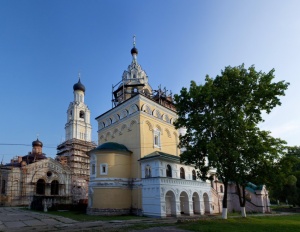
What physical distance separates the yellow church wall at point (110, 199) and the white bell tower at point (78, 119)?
3280cm

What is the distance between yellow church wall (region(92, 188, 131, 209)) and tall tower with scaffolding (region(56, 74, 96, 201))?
2831 centimetres

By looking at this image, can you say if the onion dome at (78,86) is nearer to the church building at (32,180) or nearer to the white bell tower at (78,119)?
the white bell tower at (78,119)

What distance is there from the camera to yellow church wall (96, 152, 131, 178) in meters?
24.0

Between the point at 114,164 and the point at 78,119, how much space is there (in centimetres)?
3386

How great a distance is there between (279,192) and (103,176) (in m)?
30.8

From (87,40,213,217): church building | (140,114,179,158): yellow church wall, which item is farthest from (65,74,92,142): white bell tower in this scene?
(140,114,179,158): yellow church wall

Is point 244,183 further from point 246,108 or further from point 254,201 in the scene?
point 254,201

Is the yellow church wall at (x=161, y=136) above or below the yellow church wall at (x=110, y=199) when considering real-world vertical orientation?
Answer: above

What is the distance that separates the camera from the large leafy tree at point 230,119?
1756cm

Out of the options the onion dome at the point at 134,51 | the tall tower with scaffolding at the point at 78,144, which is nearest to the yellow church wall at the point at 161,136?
the onion dome at the point at 134,51

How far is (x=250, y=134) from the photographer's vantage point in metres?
17.9

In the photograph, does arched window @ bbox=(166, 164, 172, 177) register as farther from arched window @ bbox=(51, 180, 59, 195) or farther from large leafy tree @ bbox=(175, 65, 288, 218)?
arched window @ bbox=(51, 180, 59, 195)

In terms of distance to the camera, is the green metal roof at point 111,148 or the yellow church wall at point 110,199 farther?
the green metal roof at point 111,148

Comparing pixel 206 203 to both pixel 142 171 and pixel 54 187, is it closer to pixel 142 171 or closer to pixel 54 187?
pixel 142 171
